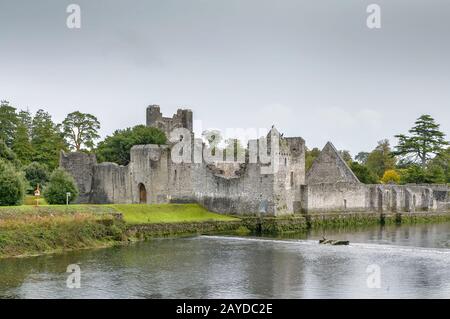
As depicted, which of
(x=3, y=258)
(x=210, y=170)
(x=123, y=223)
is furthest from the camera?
(x=210, y=170)

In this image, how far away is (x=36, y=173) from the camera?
5528 cm

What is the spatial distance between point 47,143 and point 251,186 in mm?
30577

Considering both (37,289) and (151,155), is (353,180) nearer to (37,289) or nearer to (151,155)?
(151,155)

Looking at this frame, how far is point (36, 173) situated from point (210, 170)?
15.0 meters

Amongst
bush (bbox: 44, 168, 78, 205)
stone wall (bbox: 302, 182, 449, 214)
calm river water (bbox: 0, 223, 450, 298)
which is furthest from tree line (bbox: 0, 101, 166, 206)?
stone wall (bbox: 302, 182, 449, 214)

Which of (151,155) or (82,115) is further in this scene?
(82,115)

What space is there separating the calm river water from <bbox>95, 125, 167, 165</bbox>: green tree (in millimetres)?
25964

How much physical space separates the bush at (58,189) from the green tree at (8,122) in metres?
28.8

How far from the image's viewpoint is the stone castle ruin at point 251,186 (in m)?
45.3

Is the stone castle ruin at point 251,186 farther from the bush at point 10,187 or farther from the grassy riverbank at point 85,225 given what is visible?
the bush at point 10,187

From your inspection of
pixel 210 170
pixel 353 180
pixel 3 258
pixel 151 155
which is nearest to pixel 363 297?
pixel 3 258

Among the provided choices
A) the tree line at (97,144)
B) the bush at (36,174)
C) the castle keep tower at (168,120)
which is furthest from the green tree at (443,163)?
the bush at (36,174)
